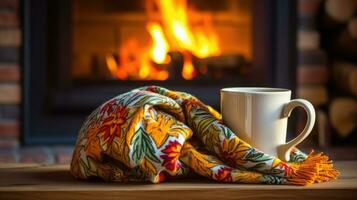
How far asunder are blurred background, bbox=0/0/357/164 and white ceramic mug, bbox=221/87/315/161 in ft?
4.49

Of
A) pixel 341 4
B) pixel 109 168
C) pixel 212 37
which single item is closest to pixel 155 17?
pixel 212 37

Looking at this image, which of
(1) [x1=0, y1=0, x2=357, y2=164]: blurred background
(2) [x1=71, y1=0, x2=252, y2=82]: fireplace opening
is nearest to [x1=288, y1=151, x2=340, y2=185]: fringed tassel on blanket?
(1) [x1=0, y1=0, x2=357, y2=164]: blurred background

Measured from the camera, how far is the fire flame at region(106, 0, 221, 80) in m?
2.44

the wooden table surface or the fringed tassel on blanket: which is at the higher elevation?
the fringed tassel on blanket

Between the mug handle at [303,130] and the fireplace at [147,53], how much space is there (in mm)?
1408

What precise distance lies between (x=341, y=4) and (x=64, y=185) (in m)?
1.66

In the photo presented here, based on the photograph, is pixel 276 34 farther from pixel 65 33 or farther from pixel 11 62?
pixel 11 62

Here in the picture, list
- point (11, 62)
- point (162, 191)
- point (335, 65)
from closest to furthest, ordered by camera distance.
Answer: point (162, 191) < point (11, 62) < point (335, 65)

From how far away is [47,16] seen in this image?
231 cm

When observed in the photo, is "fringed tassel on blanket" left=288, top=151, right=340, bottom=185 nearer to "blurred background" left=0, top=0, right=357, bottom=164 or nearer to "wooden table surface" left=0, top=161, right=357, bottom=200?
"wooden table surface" left=0, top=161, right=357, bottom=200

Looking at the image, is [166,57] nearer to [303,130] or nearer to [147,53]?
[147,53]

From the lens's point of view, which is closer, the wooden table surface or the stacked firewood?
the wooden table surface

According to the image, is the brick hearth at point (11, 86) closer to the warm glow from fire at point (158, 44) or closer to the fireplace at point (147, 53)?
the fireplace at point (147, 53)

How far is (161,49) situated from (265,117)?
1513 millimetres
